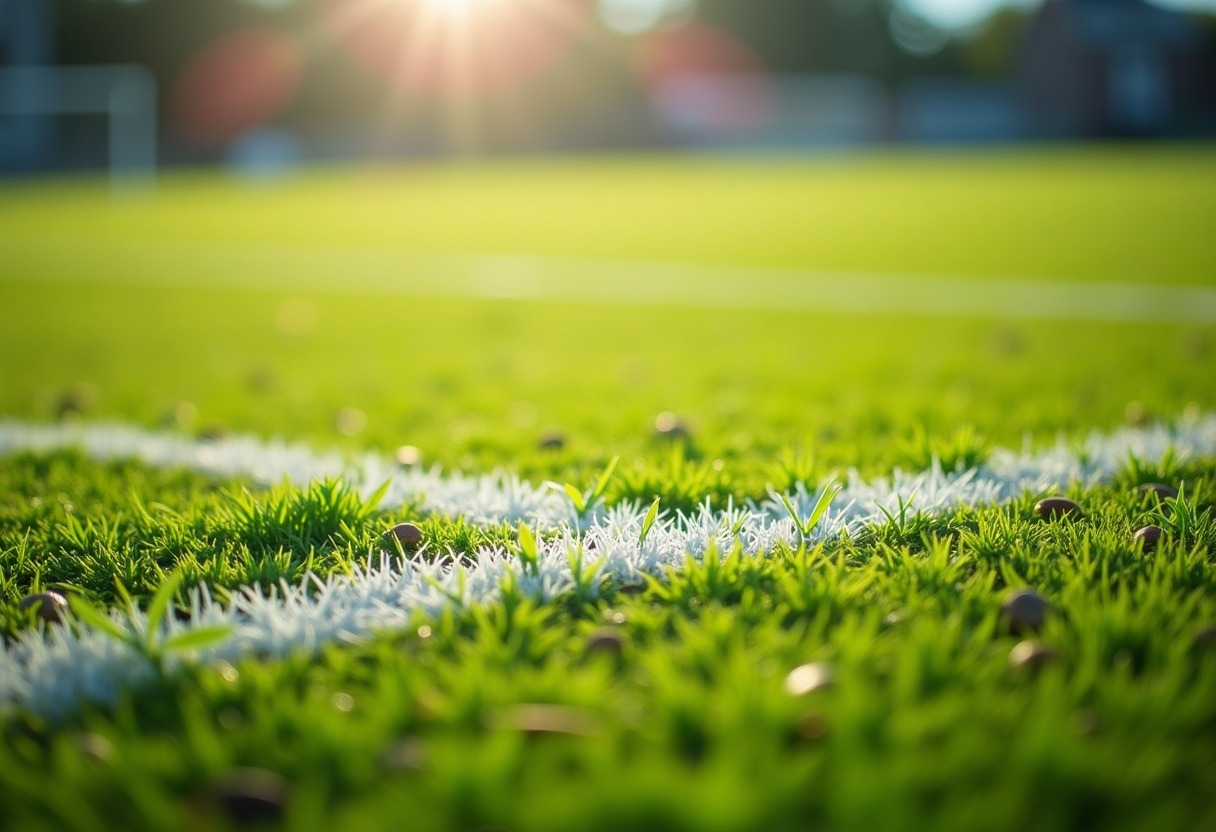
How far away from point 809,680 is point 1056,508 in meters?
1.08

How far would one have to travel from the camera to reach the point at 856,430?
3.35 m

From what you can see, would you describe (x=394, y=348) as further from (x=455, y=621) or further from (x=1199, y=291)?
(x=1199, y=291)

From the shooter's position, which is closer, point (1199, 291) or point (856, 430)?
point (856, 430)

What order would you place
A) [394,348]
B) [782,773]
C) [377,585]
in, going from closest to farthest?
[782,773], [377,585], [394,348]

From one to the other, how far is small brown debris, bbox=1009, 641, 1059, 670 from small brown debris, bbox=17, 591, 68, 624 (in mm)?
1591

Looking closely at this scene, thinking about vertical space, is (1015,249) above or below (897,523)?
above

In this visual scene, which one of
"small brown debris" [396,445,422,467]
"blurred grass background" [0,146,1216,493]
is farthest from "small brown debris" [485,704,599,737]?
"small brown debris" [396,445,422,467]

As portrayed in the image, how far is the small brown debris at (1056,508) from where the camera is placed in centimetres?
219

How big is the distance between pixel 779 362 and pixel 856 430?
57.1 inches

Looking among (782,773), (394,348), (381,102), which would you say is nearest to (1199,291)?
(394,348)

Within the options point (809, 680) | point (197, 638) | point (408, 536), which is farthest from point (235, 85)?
point (809, 680)

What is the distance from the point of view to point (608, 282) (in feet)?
27.8

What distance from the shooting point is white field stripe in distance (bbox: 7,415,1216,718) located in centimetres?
163

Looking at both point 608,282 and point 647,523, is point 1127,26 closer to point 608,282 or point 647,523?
point 608,282
